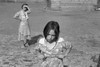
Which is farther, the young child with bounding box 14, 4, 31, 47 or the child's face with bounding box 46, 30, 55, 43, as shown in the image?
the young child with bounding box 14, 4, 31, 47

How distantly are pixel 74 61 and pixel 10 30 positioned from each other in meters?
5.14

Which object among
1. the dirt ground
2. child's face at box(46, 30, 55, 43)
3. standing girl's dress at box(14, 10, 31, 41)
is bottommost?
the dirt ground

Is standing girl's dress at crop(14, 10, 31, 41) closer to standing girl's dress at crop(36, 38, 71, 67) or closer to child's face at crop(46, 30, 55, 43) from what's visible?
standing girl's dress at crop(36, 38, 71, 67)

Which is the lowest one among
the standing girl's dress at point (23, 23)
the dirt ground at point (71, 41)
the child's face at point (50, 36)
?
the dirt ground at point (71, 41)

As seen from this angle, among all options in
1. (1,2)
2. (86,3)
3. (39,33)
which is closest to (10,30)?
(39,33)

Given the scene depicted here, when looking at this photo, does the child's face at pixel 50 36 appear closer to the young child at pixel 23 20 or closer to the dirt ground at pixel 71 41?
the dirt ground at pixel 71 41

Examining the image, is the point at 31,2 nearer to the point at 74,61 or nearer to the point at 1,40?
the point at 1,40

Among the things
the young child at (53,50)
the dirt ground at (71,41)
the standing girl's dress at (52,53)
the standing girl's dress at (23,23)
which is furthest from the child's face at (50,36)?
the standing girl's dress at (23,23)

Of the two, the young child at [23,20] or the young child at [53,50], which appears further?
the young child at [23,20]

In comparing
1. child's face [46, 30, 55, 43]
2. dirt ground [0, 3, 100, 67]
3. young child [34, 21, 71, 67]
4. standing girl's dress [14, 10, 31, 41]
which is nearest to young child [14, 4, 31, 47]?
standing girl's dress [14, 10, 31, 41]

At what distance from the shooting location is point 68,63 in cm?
637

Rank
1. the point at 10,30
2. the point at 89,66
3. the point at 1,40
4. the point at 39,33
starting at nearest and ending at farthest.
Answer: the point at 89,66
the point at 1,40
the point at 39,33
the point at 10,30

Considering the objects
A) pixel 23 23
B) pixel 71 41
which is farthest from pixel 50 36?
pixel 71 41

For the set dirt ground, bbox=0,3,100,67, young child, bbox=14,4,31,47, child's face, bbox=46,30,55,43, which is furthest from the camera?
young child, bbox=14,4,31,47
